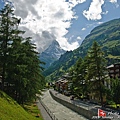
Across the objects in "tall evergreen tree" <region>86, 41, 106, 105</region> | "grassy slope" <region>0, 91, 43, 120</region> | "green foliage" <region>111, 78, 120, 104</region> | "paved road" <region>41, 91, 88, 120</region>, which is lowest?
"paved road" <region>41, 91, 88, 120</region>

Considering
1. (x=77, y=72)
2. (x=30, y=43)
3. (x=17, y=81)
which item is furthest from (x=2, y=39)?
(x=77, y=72)

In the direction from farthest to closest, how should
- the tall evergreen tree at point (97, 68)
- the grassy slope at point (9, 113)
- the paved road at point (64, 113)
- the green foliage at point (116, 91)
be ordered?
the tall evergreen tree at point (97, 68)
the green foliage at point (116, 91)
the paved road at point (64, 113)
the grassy slope at point (9, 113)

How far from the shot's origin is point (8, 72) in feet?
110

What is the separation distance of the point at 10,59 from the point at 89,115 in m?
18.6

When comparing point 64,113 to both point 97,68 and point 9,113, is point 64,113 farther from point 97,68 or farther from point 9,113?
point 9,113

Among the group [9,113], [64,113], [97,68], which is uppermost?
[97,68]

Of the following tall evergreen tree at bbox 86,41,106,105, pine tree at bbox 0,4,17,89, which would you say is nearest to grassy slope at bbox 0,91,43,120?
pine tree at bbox 0,4,17,89

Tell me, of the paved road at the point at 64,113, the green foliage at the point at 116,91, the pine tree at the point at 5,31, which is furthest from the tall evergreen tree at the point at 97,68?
the pine tree at the point at 5,31

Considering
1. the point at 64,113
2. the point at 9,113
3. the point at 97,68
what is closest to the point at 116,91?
the point at 97,68

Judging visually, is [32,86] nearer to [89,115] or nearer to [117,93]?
[89,115]

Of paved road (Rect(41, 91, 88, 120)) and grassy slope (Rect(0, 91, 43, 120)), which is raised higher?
grassy slope (Rect(0, 91, 43, 120))

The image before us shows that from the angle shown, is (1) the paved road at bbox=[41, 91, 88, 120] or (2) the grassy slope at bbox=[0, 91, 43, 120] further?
(1) the paved road at bbox=[41, 91, 88, 120]

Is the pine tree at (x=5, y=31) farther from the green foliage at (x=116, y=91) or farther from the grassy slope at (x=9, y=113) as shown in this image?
the green foliage at (x=116, y=91)

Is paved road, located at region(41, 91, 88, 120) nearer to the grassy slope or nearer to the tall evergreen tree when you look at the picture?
the tall evergreen tree
